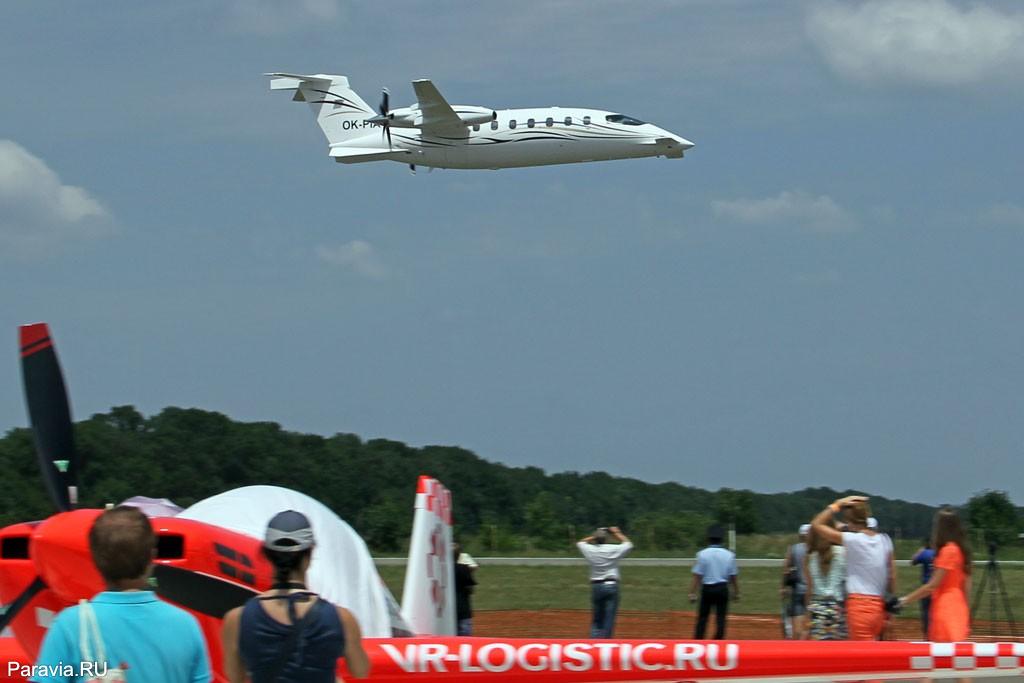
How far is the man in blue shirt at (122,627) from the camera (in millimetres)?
3768

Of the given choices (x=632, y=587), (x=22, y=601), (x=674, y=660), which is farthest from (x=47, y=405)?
(x=632, y=587)

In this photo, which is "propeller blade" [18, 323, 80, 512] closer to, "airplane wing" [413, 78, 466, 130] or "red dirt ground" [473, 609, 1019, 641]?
"red dirt ground" [473, 609, 1019, 641]

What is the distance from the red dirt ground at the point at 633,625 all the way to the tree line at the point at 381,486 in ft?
50.9

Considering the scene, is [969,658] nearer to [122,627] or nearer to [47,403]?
[122,627]

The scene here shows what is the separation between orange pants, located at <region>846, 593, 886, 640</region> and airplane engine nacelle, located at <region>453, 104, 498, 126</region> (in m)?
28.0

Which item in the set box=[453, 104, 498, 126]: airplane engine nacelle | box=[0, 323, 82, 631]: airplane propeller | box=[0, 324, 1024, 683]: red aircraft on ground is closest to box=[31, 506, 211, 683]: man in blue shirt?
box=[0, 324, 1024, 683]: red aircraft on ground

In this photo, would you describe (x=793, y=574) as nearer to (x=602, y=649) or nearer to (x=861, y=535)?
(x=861, y=535)

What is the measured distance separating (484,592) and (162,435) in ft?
105

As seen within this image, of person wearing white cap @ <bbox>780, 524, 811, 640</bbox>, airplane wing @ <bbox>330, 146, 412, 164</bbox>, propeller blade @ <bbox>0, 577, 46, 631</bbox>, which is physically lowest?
person wearing white cap @ <bbox>780, 524, 811, 640</bbox>

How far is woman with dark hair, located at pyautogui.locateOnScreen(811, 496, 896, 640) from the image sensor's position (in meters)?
9.08

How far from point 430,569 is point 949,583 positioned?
3.37 meters

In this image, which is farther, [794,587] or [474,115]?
[474,115]

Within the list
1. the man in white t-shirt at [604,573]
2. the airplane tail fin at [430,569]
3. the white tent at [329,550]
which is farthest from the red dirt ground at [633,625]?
the white tent at [329,550]

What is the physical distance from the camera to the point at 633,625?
21.1 metres
